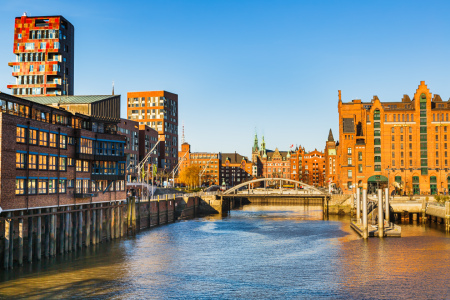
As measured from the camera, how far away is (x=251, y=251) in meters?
66.1

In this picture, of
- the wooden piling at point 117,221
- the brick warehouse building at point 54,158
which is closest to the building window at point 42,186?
the brick warehouse building at point 54,158

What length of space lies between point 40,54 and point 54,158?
87.0 m

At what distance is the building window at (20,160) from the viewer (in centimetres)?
5462

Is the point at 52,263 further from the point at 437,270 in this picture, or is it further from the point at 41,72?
the point at 41,72

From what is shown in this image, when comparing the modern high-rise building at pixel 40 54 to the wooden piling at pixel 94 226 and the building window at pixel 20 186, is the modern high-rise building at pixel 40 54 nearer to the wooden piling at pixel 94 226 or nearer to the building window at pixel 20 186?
the wooden piling at pixel 94 226

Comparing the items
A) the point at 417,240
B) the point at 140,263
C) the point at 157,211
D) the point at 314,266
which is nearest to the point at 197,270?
the point at 140,263

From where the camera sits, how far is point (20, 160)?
5516 cm

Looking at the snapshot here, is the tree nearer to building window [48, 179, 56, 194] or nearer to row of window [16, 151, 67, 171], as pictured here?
row of window [16, 151, 67, 171]

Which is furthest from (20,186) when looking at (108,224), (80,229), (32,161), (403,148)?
(403,148)

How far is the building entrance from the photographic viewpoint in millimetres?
146250

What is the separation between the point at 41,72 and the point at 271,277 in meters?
111

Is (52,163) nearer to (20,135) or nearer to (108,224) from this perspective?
(20,135)

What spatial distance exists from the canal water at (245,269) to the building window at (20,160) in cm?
1125

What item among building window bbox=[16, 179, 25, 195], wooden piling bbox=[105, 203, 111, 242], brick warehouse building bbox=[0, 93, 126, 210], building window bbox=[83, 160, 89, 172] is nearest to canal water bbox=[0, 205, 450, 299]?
wooden piling bbox=[105, 203, 111, 242]
